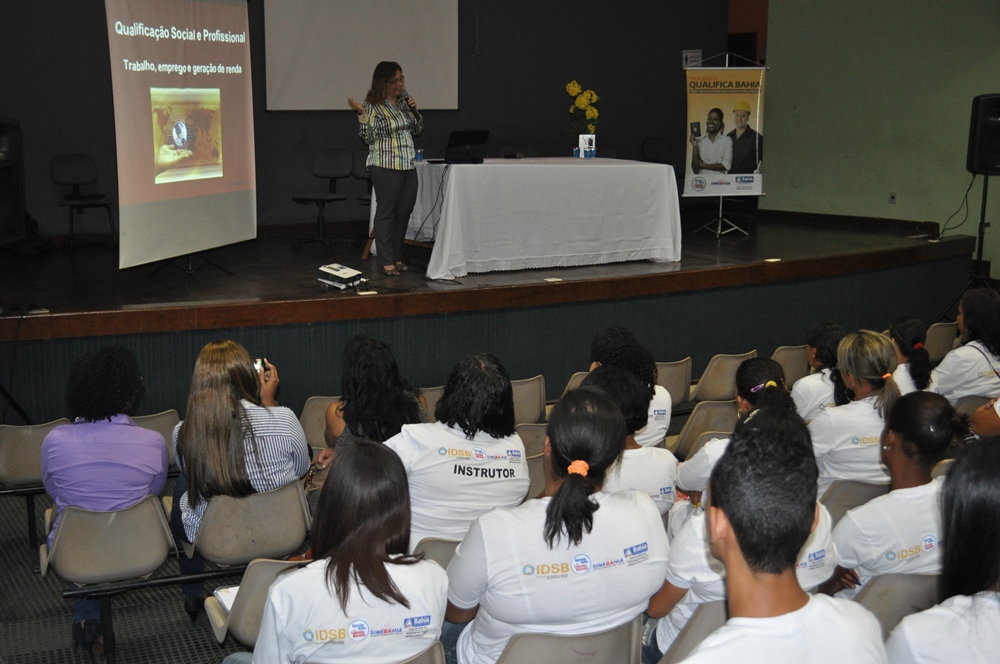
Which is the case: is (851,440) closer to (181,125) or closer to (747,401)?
(747,401)

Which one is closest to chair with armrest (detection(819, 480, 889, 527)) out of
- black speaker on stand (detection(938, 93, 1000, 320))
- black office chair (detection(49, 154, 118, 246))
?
black speaker on stand (detection(938, 93, 1000, 320))

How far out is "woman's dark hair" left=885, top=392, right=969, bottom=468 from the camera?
219 cm

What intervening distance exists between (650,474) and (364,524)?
1.05 metres

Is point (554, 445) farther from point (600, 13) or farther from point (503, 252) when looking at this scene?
point (600, 13)

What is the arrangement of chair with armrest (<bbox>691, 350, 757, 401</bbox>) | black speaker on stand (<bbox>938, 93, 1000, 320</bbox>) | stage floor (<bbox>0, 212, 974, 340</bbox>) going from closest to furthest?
stage floor (<bbox>0, 212, 974, 340</bbox>) → chair with armrest (<bbox>691, 350, 757, 401</bbox>) → black speaker on stand (<bbox>938, 93, 1000, 320</bbox>)

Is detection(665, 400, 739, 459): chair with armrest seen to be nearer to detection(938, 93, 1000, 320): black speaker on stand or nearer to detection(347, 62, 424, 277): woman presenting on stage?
detection(347, 62, 424, 277): woman presenting on stage

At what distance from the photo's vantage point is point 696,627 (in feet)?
6.29

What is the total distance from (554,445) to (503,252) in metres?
4.00

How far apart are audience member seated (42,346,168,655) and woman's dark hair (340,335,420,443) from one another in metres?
0.63

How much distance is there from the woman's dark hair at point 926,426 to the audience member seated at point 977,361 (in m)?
1.93

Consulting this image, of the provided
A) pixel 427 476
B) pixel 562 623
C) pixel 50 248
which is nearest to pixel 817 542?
pixel 562 623

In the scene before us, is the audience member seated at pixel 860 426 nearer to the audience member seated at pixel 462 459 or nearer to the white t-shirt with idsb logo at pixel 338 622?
the audience member seated at pixel 462 459

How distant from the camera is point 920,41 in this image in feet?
29.8

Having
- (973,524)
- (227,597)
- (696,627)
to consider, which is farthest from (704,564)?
(227,597)
